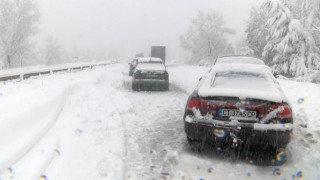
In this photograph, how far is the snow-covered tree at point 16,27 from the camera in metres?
35.0

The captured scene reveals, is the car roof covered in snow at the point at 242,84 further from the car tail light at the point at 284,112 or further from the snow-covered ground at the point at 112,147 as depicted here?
the snow-covered ground at the point at 112,147

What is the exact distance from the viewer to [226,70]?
18.1ft

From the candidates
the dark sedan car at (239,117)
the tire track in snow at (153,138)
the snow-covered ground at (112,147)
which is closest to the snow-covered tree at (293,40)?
the snow-covered ground at (112,147)

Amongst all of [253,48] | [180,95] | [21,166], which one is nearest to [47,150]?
[21,166]

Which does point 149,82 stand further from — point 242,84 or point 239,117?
point 239,117

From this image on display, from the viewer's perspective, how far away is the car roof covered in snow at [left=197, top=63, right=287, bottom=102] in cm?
420

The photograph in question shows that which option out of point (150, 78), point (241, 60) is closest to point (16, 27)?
point (150, 78)

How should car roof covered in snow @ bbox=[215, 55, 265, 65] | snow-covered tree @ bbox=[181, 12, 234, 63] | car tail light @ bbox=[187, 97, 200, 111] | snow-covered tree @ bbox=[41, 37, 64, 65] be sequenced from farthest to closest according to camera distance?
snow-covered tree @ bbox=[41, 37, 64, 65] → snow-covered tree @ bbox=[181, 12, 234, 63] → car roof covered in snow @ bbox=[215, 55, 265, 65] → car tail light @ bbox=[187, 97, 200, 111]

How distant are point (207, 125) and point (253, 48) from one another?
127ft

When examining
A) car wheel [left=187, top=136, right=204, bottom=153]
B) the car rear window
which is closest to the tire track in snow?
car wheel [left=187, top=136, right=204, bottom=153]

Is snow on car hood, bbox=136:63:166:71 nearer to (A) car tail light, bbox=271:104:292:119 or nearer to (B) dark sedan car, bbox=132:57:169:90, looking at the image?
(B) dark sedan car, bbox=132:57:169:90

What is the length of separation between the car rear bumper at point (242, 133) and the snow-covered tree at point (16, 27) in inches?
1434

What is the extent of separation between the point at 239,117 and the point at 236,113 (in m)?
0.08

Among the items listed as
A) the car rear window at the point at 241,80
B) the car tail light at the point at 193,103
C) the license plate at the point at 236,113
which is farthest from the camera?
the car rear window at the point at 241,80
